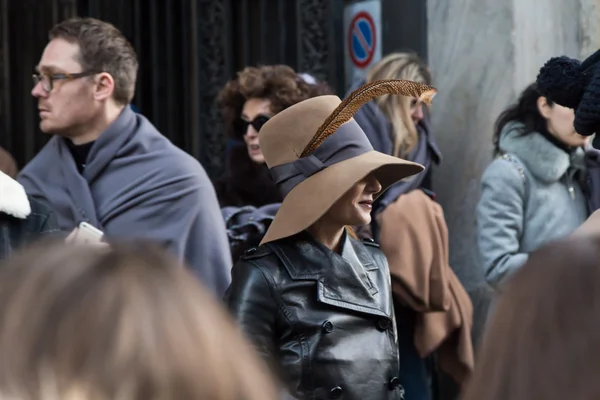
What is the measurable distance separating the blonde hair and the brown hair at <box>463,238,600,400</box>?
420 centimetres

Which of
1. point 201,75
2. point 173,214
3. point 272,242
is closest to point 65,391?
point 272,242

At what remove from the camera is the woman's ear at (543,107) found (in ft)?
19.3

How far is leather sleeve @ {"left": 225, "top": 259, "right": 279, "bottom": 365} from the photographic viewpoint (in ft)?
12.3

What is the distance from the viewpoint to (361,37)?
7145mm

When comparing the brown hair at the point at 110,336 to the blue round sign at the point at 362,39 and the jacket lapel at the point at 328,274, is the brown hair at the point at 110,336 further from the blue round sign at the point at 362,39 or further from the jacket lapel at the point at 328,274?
the blue round sign at the point at 362,39

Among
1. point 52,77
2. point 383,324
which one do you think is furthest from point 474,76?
point 383,324

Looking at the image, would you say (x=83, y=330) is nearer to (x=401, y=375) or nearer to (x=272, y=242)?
(x=272, y=242)

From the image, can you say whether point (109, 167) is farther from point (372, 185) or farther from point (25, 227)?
point (372, 185)

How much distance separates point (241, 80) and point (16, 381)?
4.45 meters

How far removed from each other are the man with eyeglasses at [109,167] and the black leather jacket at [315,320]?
1296 mm

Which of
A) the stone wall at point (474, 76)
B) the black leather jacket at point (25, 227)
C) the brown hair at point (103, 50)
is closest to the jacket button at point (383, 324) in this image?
the black leather jacket at point (25, 227)

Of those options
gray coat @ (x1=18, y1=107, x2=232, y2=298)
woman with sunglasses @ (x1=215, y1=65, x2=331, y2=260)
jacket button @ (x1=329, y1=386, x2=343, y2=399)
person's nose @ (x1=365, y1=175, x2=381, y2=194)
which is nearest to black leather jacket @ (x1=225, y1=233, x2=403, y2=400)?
jacket button @ (x1=329, y1=386, x2=343, y2=399)

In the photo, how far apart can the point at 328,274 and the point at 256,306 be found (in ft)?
0.86

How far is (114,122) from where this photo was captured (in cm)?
528
